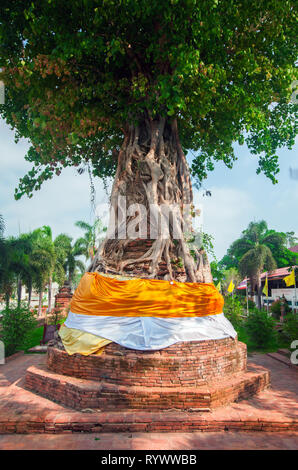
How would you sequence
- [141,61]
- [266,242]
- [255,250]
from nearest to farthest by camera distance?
[141,61]
[255,250]
[266,242]

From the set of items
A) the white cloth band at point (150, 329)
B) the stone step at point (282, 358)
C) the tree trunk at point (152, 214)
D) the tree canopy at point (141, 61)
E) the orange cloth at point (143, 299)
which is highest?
the tree canopy at point (141, 61)

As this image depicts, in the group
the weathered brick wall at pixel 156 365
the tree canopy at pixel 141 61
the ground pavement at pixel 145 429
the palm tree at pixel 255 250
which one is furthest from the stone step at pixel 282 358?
the palm tree at pixel 255 250

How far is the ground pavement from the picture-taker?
4180 millimetres

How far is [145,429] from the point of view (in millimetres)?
4488

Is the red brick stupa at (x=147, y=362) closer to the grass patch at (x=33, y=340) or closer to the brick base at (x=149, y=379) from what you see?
the brick base at (x=149, y=379)

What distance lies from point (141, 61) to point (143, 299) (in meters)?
6.62

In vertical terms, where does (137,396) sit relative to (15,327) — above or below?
below

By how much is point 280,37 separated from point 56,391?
9666 millimetres

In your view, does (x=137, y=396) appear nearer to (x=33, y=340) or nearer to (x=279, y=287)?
(x=33, y=340)

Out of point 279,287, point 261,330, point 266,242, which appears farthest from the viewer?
point 266,242

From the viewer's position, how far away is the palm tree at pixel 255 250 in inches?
1006

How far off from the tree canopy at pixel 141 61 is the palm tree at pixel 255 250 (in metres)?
17.0

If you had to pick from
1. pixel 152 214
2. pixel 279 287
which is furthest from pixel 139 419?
pixel 279 287

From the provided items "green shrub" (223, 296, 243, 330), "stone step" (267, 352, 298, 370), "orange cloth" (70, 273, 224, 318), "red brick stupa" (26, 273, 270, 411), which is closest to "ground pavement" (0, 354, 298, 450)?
"red brick stupa" (26, 273, 270, 411)
